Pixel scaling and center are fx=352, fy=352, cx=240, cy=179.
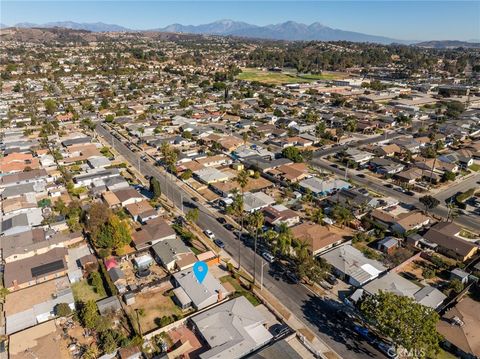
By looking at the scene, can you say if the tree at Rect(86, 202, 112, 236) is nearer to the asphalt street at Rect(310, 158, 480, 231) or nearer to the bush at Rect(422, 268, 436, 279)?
the bush at Rect(422, 268, 436, 279)

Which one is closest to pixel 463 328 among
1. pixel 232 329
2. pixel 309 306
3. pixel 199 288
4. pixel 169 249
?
pixel 309 306

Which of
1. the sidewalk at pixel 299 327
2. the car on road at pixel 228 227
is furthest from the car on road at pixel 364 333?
the car on road at pixel 228 227

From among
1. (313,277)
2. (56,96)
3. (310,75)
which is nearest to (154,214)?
(313,277)

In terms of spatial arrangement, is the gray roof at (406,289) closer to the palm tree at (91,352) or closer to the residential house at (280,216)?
the residential house at (280,216)

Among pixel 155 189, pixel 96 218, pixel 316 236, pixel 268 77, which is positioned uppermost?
pixel 268 77

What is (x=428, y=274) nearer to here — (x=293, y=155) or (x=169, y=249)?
(x=169, y=249)
